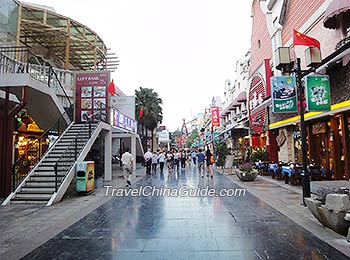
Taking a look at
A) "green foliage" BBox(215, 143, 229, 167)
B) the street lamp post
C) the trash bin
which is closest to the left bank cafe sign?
"green foliage" BBox(215, 143, 229, 167)

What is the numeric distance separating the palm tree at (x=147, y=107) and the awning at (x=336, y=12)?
26.8 metres

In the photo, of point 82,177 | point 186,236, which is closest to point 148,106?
point 82,177

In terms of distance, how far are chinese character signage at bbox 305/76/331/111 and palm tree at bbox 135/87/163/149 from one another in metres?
26.3

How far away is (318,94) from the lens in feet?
34.4

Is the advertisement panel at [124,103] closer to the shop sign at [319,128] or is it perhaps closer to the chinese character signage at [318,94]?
the shop sign at [319,128]

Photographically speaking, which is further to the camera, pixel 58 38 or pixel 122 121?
pixel 58 38

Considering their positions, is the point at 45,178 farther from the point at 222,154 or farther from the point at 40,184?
the point at 222,154

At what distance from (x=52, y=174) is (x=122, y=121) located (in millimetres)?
7524

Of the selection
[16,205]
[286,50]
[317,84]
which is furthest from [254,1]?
[16,205]

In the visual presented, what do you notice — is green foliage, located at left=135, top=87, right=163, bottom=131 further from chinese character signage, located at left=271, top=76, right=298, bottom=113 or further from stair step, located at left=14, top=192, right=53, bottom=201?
stair step, located at left=14, top=192, right=53, bottom=201

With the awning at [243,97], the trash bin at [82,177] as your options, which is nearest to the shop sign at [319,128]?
the trash bin at [82,177]

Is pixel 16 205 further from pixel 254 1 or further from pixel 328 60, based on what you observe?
pixel 254 1

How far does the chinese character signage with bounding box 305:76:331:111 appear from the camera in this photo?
10414mm

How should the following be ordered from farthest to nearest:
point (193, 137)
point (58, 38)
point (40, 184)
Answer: point (193, 137) < point (58, 38) < point (40, 184)
